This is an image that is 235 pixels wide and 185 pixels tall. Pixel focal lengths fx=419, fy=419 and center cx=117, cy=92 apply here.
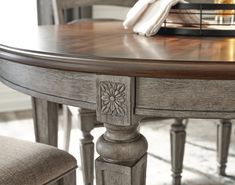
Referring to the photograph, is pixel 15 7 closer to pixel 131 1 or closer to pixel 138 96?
pixel 131 1

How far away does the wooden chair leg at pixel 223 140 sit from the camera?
1781mm

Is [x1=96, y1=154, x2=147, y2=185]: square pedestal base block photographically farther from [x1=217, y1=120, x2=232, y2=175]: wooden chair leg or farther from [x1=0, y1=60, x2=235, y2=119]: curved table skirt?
[x1=217, y1=120, x2=232, y2=175]: wooden chair leg

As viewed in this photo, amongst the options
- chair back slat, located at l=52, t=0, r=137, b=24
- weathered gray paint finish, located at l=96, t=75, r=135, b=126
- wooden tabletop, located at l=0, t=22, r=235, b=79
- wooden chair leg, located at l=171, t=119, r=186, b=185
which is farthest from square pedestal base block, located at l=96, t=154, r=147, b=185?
chair back slat, located at l=52, t=0, r=137, b=24

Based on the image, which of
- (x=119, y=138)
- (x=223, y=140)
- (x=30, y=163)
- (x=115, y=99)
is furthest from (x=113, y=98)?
(x=223, y=140)

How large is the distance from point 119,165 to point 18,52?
1.03 ft

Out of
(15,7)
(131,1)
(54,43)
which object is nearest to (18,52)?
(54,43)

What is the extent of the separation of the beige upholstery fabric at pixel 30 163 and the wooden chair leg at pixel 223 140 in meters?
0.93

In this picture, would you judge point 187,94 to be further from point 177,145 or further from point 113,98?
point 177,145

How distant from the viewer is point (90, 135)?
161cm

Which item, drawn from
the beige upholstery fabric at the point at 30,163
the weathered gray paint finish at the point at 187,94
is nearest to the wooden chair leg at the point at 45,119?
the beige upholstery fabric at the point at 30,163

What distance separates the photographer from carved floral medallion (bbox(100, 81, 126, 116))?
→ 0.77 meters

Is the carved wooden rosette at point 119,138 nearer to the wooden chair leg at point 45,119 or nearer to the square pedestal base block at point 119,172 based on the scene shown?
the square pedestal base block at point 119,172

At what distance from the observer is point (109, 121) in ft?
2.62

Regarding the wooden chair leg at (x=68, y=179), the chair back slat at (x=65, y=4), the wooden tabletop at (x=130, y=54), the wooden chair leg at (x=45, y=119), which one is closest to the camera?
the wooden tabletop at (x=130, y=54)
